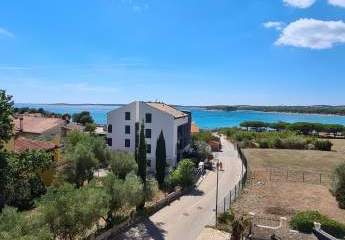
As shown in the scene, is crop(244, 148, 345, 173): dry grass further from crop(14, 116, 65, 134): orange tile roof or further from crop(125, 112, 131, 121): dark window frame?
crop(14, 116, 65, 134): orange tile roof

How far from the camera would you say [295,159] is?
6712 cm

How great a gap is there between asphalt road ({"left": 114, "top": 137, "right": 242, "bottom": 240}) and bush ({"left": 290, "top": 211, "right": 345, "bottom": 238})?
6554 mm

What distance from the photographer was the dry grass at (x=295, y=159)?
194 ft

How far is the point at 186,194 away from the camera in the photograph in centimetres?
4150

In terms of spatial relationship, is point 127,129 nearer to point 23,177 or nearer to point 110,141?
point 110,141

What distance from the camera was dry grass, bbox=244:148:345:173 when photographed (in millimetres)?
59128

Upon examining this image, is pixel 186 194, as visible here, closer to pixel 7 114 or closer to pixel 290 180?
pixel 290 180

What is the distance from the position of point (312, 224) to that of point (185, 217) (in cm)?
→ 1030

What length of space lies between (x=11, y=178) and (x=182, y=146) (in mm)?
33753

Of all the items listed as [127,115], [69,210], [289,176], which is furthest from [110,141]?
[69,210]

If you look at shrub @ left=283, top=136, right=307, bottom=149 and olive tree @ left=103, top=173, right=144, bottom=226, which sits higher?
olive tree @ left=103, top=173, right=144, bottom=226

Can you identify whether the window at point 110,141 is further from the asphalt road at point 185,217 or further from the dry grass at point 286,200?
the dry grass at point 286,200

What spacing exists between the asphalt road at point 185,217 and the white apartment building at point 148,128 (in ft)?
27.6

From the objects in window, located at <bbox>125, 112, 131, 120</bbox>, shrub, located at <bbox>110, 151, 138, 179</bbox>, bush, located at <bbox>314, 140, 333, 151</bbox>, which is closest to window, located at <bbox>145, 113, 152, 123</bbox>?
window, located at <bbox>125, 112, 131, 120</bbox>
